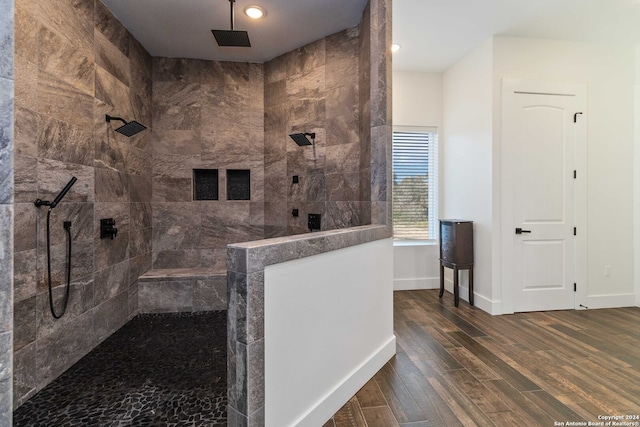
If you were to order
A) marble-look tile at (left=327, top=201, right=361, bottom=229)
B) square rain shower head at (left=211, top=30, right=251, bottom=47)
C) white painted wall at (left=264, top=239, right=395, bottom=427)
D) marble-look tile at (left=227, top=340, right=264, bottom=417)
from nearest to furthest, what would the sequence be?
marble-look tile at (left=227, top=340, right=264, bottom=417), white painted wall at (left=264, top=239, right=395, bottom=427), square rain shower head at (left=211, top=30, right=251, bottom=47), marble-look tile at (left=327, top=201, right=361, bottom=229)

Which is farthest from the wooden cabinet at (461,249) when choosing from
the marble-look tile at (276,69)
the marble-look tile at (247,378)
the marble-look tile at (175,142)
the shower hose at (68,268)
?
the shower hose at (68,268)

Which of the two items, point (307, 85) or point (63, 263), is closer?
point (63, 263)

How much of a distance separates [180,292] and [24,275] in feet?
5.32

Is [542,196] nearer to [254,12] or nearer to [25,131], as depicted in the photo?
[254,12]

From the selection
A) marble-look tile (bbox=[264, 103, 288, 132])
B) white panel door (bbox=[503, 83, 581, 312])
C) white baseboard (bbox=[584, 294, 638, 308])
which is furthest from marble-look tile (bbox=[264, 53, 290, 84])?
white baseboard (bbox=[584, 294, 638, 308])

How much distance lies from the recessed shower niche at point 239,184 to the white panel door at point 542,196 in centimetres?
312

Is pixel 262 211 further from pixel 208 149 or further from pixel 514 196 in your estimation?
pixel 514 196

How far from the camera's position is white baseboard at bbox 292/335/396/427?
1687 millimetres

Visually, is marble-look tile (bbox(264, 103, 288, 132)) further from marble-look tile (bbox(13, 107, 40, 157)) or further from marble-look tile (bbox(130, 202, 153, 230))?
marble-look tile (bbox(13, 107, 40, 157))

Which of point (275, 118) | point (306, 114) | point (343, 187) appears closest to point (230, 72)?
point (275, 118)

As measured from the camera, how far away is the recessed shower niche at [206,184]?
405 centimetres

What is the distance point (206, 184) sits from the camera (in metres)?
4.08

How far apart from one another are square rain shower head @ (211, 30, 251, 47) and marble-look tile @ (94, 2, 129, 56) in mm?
1051

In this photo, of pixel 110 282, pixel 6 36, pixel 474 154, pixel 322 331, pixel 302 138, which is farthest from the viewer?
pixel 474 154
